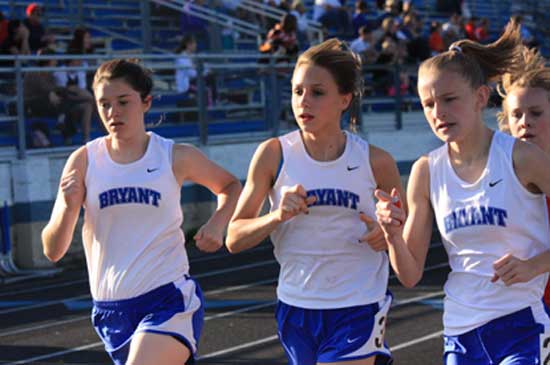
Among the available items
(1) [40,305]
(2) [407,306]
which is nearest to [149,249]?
(2) [407,306]

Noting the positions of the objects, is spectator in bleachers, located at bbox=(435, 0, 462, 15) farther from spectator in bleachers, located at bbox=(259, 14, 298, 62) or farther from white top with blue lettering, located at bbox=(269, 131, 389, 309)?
white top with blue lettering, located at bbox=(269, 131, 389, 309)

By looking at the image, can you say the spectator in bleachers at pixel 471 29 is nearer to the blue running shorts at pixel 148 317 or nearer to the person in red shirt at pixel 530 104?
the person in red shirt at pixel 530 104

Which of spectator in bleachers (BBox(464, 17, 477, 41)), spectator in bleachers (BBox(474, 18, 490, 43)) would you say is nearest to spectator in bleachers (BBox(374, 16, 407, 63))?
spectator in bleachers (BBox(464, 17, 477, 41))

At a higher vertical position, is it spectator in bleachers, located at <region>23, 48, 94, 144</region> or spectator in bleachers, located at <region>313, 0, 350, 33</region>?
spectator in bleachers, located at <region>313, 0, 350, 33</region>

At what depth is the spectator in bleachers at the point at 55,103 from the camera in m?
12.8

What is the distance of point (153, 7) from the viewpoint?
1848 cm

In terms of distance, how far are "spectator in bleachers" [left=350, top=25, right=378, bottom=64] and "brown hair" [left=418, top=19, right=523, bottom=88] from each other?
1321 centimetres

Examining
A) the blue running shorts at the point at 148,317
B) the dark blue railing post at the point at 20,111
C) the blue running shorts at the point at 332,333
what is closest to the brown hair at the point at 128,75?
the blue running shorts at the point at 148,317

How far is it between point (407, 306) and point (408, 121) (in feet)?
29.0

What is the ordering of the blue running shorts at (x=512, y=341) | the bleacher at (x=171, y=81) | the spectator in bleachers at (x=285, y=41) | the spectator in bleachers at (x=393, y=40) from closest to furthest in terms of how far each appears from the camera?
the blue running shorts at (x=512, y=341)
the bleacher at (x=171, y=81)
the spectator in bleachers at (x=285, y=41)
the spectator in bleachers at (x=393, y=40)

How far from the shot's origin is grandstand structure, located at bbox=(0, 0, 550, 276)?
13000 mm

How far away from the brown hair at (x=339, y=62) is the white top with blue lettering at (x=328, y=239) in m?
0.34

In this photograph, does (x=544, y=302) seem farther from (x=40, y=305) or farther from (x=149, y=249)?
(x=40, y=305)

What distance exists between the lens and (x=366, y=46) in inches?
706
